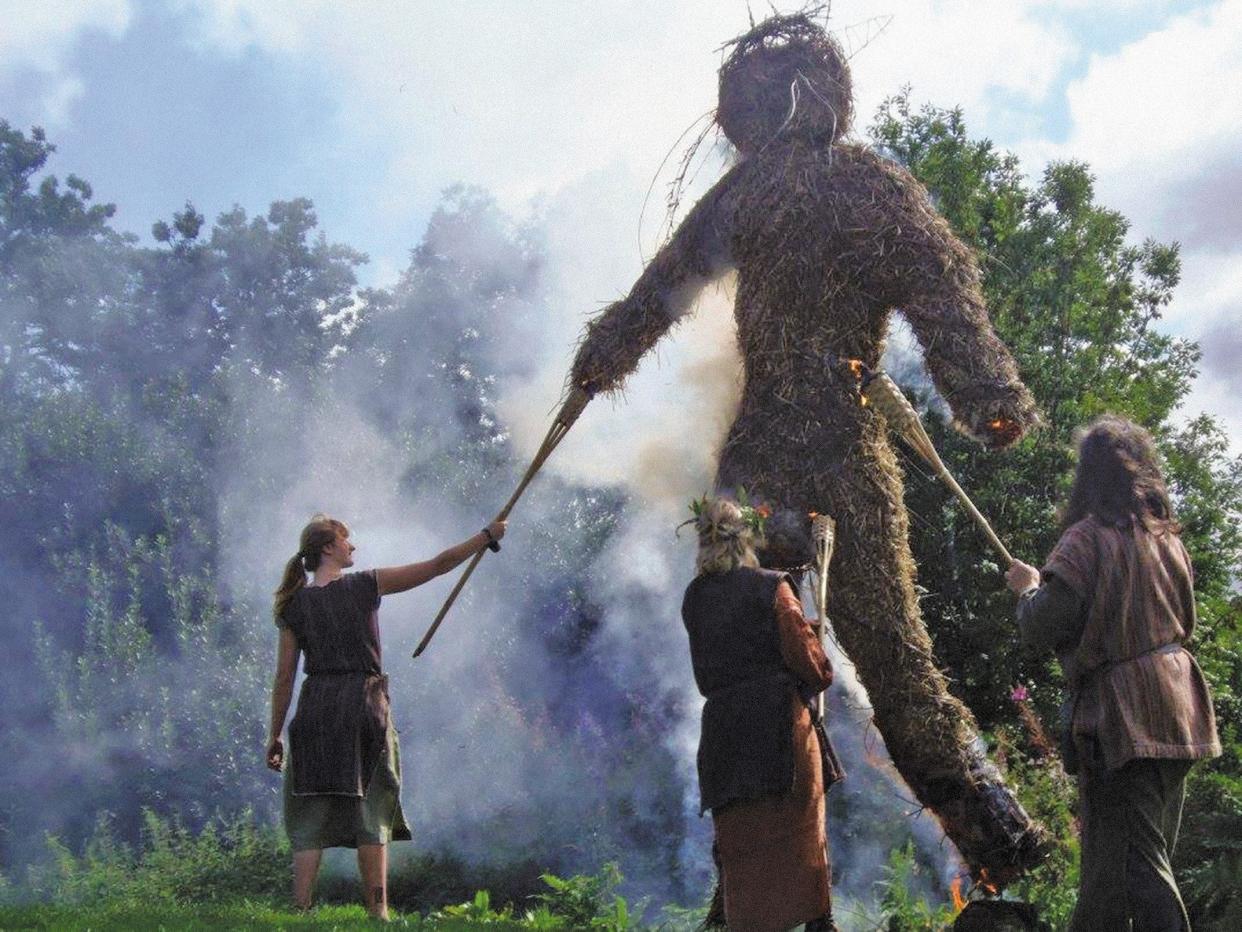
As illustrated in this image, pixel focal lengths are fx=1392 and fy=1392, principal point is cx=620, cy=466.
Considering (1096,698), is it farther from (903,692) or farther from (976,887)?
(976,887)

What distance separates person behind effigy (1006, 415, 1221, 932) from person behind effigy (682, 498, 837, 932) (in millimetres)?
749

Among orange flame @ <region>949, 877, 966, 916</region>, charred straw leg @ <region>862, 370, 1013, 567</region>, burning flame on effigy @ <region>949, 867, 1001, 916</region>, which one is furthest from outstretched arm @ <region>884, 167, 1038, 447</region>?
orange flame @ <region>949, 877, 966, 916</region>

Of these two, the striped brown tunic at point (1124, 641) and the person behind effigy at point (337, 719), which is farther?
the person behind effigy at point (337, 719)

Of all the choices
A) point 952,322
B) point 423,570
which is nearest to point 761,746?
point 423,570

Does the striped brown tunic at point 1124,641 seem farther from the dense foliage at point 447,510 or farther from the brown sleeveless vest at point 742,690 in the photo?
the dense foliage at point 447,510

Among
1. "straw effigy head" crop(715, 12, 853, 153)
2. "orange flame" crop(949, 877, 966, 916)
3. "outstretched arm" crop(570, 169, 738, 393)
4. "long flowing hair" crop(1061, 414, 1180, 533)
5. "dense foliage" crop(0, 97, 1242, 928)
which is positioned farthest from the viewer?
"dense foliage" crop(0, 97, 1242, 928)

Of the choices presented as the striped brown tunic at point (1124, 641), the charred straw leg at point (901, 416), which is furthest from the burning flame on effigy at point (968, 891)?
the striped brown tunic at point (1124, 641)

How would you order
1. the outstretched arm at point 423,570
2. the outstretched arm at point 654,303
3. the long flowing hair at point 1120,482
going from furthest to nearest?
the outstretched arm at point 654,303 → the outstretched arm at point 423,570 → the long flowing hair at point 1120,482

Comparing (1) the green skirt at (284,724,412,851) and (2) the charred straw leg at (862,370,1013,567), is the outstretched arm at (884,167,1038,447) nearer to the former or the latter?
(2) the charred straw leg at (862,370,1013,567)

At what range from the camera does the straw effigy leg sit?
16.5 feet

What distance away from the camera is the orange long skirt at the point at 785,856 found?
4.23 metres

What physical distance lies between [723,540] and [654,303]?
178 centimetres

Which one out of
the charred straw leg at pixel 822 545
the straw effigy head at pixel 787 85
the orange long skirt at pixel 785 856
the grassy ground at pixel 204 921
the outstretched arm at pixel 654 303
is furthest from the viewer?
the outstretched arm at pixel 654 303

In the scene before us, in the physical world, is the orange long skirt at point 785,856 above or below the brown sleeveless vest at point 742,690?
below
